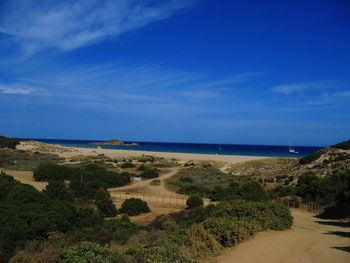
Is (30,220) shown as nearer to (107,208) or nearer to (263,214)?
(107,208)

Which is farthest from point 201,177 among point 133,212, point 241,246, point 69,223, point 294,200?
point 241,246

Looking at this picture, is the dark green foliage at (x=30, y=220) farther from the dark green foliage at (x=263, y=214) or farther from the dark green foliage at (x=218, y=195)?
the dark green foliage at (x=218, y=195)

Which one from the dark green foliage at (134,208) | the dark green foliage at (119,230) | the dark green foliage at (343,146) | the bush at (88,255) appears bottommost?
the dark green foliage at (134,208)

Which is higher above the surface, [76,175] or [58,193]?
[76,175]

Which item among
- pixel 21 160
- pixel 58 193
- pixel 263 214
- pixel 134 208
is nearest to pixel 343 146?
pixel 134 208

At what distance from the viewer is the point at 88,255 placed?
21.4 feet

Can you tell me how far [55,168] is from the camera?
3169 cm

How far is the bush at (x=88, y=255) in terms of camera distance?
20.9 ft

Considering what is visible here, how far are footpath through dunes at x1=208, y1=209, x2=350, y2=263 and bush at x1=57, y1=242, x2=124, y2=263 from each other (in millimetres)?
2846

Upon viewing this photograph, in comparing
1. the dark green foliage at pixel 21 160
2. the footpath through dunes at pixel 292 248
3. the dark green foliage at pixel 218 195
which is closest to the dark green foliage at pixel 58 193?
the dark green foliage at pixel 218 195

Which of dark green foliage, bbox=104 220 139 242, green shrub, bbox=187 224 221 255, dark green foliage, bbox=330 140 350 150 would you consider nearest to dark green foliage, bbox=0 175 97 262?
dark green foliage, bbox=104 220 139 242

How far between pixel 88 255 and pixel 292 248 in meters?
5.94

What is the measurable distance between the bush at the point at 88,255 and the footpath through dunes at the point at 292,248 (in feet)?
9.34

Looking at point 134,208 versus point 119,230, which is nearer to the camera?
point 119,230
